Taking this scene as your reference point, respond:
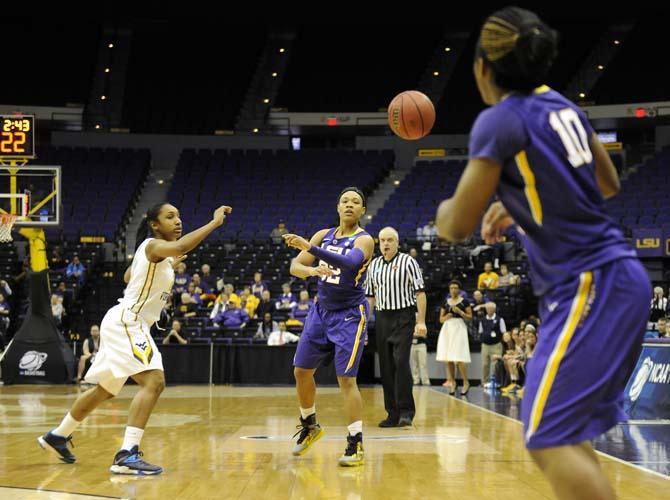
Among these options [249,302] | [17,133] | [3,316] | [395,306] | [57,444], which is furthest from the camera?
[249,302]

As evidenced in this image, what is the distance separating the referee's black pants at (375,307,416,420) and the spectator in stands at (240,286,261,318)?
954 cm

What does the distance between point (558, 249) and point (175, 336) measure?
16.2 metres

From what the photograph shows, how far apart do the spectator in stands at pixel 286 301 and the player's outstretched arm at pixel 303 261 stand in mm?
12042

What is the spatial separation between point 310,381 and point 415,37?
29.0 m

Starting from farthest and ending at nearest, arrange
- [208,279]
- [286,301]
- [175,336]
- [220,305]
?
1. [208,279]
2. [286,301]
3. [220,305]
4. [175,336]

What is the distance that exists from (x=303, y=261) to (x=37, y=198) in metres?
12.1

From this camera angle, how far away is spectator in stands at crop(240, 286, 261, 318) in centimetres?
1908

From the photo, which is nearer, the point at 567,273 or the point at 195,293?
the point at 567,273

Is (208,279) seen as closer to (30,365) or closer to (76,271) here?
(76,271)

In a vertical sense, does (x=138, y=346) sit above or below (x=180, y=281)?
below

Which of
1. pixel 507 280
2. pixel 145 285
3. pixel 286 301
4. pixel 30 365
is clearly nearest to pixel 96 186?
pixel 286 301

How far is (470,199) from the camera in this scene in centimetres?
249

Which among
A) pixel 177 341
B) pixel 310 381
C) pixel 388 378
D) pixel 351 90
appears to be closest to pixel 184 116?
pixel 351 90

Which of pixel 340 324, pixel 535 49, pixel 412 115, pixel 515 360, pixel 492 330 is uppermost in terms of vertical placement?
pixel 412 115
